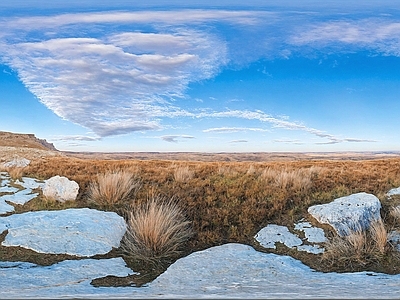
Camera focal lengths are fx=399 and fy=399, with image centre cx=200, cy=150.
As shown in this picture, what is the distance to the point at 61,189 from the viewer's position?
12.3 meters

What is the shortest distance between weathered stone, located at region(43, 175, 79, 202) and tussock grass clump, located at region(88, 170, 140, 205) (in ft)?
1.72

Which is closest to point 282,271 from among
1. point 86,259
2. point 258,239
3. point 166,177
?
point 258,239

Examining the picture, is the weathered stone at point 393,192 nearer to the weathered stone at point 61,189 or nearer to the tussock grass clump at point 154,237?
the tussock grass clump at point 154,237

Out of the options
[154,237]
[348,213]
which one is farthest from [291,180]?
[154,237]

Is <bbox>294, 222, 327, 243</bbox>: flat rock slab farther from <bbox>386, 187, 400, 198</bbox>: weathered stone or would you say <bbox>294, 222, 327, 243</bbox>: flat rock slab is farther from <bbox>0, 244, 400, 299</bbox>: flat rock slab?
<bbox>386, 187, 400, 198</bbox>: weathered stone

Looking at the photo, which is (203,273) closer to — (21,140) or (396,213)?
(396,213)

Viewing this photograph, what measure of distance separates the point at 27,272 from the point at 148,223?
2.72 m

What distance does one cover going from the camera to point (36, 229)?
31.1 feet

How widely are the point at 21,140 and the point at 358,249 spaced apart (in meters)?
75.6

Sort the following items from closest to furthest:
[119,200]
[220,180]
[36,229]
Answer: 1. [36,229]
2. [119,200]
3. [220,180]

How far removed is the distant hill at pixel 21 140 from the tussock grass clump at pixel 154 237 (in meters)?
63.7

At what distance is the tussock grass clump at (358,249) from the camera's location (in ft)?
27.9

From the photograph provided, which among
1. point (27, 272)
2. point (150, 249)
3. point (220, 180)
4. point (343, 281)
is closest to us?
point (343, 281)

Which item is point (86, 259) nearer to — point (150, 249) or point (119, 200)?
point (150, 249)
